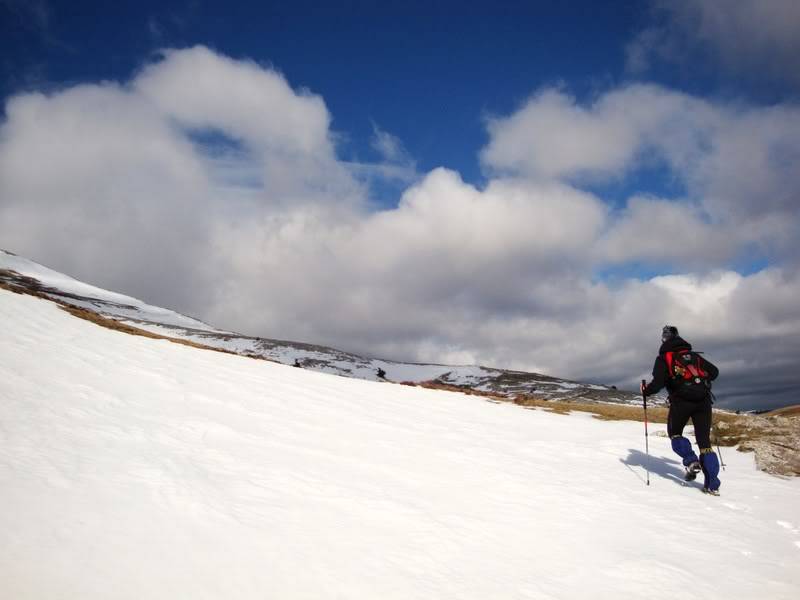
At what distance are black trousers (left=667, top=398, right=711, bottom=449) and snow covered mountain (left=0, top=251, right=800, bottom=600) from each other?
103 cm

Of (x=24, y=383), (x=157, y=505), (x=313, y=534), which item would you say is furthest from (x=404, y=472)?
(x=24, y=383)

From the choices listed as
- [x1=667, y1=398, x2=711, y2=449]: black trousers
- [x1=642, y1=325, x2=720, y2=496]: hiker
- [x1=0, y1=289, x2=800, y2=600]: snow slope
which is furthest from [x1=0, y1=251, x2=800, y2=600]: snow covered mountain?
[x1=667, y1=398, x2=711, y2=449]: black trousers

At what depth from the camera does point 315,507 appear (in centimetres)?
553

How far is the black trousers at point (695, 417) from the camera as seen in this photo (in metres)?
9.02

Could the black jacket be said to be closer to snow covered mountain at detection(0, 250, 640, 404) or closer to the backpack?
the backpack

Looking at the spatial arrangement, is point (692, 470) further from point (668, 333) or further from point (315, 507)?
point (315, 507)

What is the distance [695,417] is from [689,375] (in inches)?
34.9

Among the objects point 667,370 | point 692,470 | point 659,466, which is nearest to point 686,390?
point 667,370

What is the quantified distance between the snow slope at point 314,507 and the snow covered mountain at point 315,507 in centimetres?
3

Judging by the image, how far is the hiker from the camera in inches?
358

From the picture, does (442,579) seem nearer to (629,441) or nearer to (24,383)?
(24,383)

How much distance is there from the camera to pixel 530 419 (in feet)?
54.4

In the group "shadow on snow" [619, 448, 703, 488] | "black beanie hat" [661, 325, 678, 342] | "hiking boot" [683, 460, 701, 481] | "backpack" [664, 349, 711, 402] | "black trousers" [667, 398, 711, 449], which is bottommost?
"shadow on snow" [619, 448, 703, 488]

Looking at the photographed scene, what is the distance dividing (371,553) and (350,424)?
620 cm
